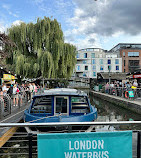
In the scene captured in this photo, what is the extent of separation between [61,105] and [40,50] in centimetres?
1499

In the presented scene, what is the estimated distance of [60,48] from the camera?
22109 mm

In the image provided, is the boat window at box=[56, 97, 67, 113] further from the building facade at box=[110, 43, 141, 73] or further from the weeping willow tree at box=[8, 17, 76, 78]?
the building facade at box=[110, 43, 141, 73]

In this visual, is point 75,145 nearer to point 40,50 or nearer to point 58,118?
point 58,118

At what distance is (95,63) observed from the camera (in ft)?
197

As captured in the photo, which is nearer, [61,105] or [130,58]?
[61,105]

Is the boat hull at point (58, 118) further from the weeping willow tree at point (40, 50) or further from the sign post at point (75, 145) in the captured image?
the weeping willow tree at point (40, 50)

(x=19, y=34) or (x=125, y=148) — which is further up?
(x=19, y=34)

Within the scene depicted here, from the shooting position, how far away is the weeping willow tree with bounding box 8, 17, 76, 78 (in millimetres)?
20953

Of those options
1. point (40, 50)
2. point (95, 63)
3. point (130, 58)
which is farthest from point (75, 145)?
point (130, 58)

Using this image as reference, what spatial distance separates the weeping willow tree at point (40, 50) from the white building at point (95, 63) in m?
36.2

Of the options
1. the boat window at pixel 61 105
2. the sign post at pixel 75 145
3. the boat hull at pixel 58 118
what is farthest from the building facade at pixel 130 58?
the sign post at pixel 75 145

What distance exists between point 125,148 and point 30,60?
20109 millimetres

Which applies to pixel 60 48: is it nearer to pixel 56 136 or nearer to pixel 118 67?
pixel 56 136

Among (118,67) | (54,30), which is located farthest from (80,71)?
(54,30)
